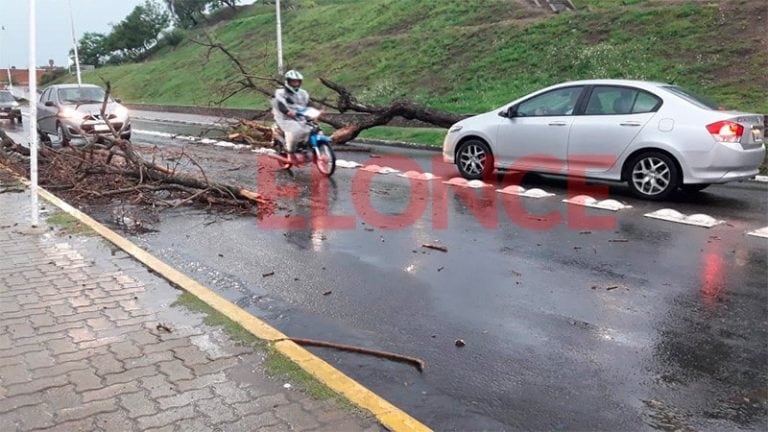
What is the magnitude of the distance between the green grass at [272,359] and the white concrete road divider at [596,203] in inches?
229

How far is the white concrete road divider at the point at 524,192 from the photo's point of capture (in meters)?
9.73

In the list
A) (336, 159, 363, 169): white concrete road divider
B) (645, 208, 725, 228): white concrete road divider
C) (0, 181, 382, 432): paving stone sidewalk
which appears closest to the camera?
(0, 181, 382, 432): paving stone sidewalk

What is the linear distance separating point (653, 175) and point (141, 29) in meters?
83.8

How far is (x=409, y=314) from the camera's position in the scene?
5094 millimetres

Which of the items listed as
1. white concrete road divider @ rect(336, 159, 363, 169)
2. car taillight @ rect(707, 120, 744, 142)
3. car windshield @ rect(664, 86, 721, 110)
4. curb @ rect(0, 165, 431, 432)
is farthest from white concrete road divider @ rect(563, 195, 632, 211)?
curb @ rect(0, 165, 431, 432)

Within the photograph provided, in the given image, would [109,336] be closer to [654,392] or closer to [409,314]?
[409,314]

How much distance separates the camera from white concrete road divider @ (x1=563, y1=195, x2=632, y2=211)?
8820mm

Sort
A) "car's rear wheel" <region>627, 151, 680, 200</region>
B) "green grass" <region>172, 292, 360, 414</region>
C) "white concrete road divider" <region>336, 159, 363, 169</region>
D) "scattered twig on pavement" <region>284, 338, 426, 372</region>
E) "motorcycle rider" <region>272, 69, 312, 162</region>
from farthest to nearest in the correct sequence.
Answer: "white concrete road divider" <region>336, 159, 363, 169</region>, "motorcycle rider" <region>272, 69, 312, 162</region>, "car's rear wheel" <region>627, 151, 680, 200</region>, "scattered twig on pavement" <region>284, 338, 426, 372</region>, "green grass" <region>172, 292, 360, 414</region>

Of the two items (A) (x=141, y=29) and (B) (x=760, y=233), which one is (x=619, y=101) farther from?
(A) (x=141, y=29)

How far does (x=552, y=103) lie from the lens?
10.2 meters

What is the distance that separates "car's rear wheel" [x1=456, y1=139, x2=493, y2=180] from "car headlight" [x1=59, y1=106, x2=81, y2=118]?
1143cm

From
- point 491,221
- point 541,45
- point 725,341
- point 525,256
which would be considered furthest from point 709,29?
point 725,341

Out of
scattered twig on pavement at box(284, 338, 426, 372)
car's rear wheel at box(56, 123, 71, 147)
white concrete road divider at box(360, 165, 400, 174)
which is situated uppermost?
car's rear wheel at box(56, 123, 71, 147)

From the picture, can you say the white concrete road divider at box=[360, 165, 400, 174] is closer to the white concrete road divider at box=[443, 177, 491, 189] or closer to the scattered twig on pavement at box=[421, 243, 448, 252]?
the white concrete road divider at box=[443, 177, 491, 189]
